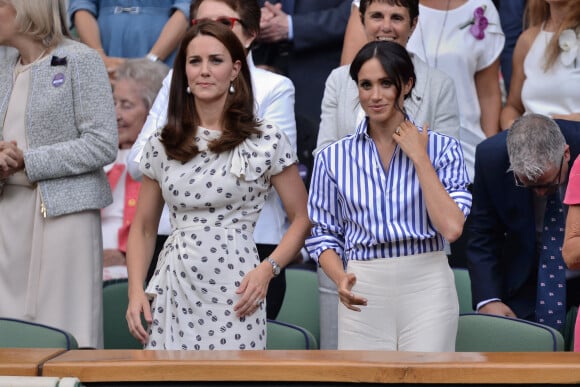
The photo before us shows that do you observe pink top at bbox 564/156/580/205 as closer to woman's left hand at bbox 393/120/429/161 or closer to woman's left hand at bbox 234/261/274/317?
woman's left hand at bbox 393/120/429/161

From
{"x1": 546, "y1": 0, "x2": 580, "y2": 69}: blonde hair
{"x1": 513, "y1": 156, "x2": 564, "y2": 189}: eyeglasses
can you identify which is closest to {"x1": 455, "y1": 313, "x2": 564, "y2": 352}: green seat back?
{"x1": 513, "y1": 156, "x2": 564, "y2": 189}: eyeglasses

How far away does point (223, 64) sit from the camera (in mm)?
4324

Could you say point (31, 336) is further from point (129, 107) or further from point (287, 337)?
point (129, 107)

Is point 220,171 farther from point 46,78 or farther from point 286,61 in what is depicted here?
point 286,61

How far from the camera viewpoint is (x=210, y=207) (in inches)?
163

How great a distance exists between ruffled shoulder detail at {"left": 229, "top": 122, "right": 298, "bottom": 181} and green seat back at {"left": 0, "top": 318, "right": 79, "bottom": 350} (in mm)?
794

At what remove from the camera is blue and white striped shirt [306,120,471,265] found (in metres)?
4.04

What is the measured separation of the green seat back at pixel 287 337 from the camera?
434cm

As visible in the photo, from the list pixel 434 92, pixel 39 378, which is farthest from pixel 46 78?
pixel 39 378

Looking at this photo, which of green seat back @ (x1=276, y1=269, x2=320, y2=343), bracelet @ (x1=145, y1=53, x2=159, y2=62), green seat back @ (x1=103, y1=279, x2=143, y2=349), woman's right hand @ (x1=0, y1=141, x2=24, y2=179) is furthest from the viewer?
bracelet @ (x1=145, y1=53, x2=159, y2=62)

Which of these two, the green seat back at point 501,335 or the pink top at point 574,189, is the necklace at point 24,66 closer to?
the green seat back at point 501,335

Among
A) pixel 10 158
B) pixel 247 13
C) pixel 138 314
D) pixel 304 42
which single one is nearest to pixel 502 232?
pixel 247 13

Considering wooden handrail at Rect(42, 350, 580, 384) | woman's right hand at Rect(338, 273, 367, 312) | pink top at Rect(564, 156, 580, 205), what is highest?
pink top at Rect(564, 156, 580, 205)

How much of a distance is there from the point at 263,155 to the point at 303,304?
144cm
